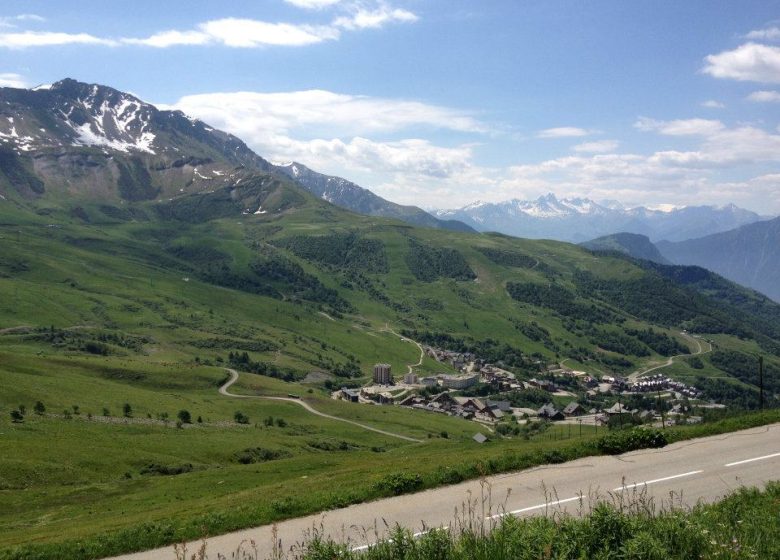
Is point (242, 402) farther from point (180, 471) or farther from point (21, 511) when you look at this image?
point (21, 511)

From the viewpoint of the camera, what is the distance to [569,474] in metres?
21.9

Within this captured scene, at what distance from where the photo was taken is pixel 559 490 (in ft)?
66.1

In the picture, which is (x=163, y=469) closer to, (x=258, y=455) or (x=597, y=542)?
(x=258, y=455)

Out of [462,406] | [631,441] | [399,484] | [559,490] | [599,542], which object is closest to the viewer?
[599,542]

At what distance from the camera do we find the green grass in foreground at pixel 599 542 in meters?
10.7

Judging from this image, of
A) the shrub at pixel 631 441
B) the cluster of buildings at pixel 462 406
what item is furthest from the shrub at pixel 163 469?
the cluster of buildings at pixel 462 406

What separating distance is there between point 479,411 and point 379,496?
171342mm

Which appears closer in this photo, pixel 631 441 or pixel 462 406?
pixel 631 441

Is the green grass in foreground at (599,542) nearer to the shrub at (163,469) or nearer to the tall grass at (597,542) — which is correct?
the tall grass at (597,542)

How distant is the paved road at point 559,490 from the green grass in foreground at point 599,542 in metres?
3.80

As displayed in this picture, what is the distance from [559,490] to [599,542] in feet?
30.2

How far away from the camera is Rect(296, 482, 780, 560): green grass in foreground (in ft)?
35.1

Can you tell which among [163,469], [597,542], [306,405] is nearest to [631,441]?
[597,542]

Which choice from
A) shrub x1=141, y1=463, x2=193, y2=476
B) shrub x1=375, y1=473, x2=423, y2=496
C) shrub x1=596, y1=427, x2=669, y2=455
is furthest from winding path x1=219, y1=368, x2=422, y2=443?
shrub x1=375, y1=473, x2=423, y2=496
